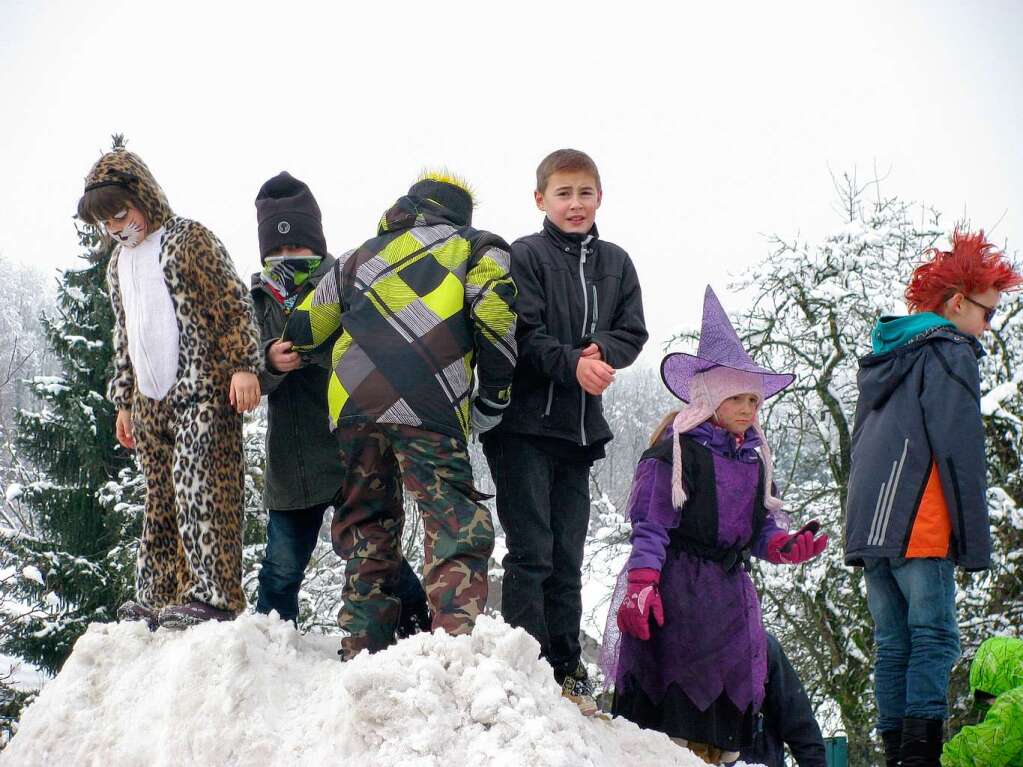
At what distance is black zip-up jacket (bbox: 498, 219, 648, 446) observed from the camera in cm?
343

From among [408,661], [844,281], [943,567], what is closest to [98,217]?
[408,661]

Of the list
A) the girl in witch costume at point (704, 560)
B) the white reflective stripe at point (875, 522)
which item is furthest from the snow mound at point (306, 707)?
the white reflective stripe at point (875, 522)

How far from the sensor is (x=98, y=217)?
365 centimetres

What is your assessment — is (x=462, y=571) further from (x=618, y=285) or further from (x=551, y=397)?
(x=618, y=285)

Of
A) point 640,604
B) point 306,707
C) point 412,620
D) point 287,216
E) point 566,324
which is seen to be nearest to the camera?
point 306,707

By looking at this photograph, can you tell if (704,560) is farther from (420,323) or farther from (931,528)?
(420,323)

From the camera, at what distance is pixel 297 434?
12.8 feet

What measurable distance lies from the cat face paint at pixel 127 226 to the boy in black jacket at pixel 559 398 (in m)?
1.57

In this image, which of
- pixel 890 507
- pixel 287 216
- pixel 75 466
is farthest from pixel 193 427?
pixel 75 466

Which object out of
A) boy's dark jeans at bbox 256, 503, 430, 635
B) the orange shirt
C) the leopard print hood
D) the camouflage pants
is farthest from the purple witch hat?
the leopard print hood

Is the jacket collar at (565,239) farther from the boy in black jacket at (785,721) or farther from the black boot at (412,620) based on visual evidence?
the boy in black jacket at (785,721)

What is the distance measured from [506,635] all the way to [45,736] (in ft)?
5.73

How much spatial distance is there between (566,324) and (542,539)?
2.86 feet

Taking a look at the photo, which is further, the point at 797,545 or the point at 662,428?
the point at 662,428
